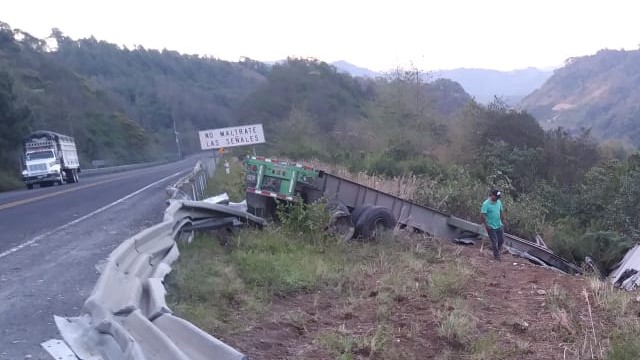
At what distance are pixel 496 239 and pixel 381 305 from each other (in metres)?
6.39

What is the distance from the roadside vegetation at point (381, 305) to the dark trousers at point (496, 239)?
176 centimetres

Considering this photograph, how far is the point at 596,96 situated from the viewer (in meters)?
120

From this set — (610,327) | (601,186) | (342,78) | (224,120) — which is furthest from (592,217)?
(224,120)

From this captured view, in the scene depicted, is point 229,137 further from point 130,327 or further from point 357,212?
point 130,327

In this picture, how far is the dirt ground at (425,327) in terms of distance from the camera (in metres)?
6.00

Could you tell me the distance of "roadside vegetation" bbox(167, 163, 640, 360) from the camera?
6.13 metres

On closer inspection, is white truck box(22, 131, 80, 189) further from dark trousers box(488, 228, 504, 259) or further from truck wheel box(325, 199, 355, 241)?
dark trousers box(488, 228, 504, 259)

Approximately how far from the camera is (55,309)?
271 inches

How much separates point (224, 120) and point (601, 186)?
97015mm

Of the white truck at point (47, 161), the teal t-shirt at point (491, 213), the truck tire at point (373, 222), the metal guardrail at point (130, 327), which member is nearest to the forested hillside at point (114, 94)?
the white truck at point (47, 161)

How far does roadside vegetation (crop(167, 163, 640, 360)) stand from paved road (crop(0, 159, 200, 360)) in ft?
4.09

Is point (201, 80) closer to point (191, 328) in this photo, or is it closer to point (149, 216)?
point (149, 216)

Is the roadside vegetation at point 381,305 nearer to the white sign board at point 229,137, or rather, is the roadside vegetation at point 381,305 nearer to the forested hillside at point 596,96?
the white sign board at point 229,137

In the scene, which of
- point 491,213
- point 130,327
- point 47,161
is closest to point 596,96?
point 47,161
